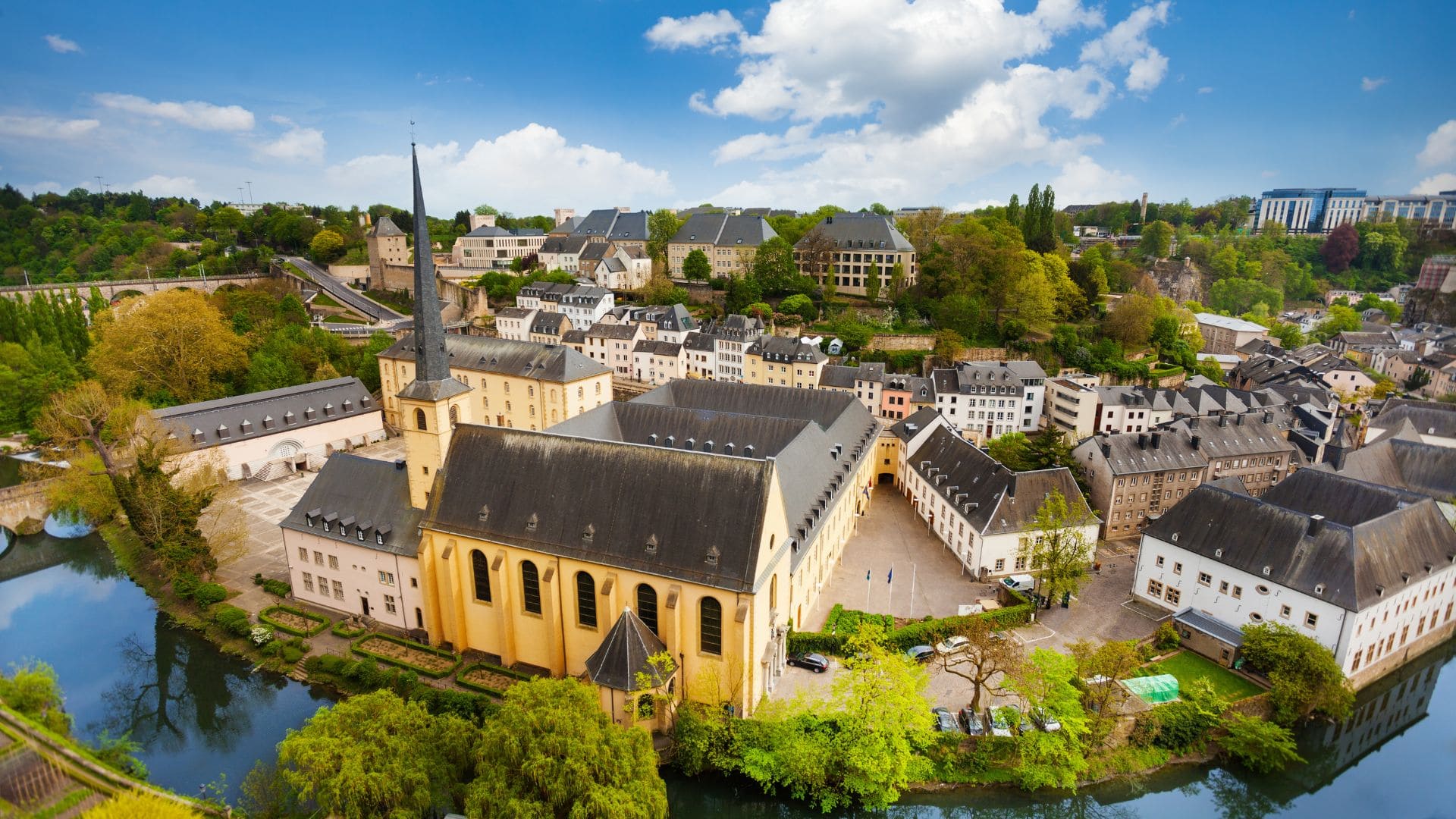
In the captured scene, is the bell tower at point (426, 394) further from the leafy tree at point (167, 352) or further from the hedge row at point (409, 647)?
the leafy tree at point (167, 352)

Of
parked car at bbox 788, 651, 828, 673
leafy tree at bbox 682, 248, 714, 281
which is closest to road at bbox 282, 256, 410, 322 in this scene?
leafy tree at bbox 682, 248, 714, 281

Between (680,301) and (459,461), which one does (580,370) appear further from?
(680,301)

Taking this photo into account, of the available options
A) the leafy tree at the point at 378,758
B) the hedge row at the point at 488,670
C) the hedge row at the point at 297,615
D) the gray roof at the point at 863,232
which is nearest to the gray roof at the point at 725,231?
the gray roof at the point at 863,232

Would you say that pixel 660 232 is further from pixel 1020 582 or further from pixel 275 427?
pixel 1020 582

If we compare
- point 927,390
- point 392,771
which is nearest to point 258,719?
point 392,771

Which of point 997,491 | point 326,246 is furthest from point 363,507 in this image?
point 326,246

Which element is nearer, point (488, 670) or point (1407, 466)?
point (488, 670)
